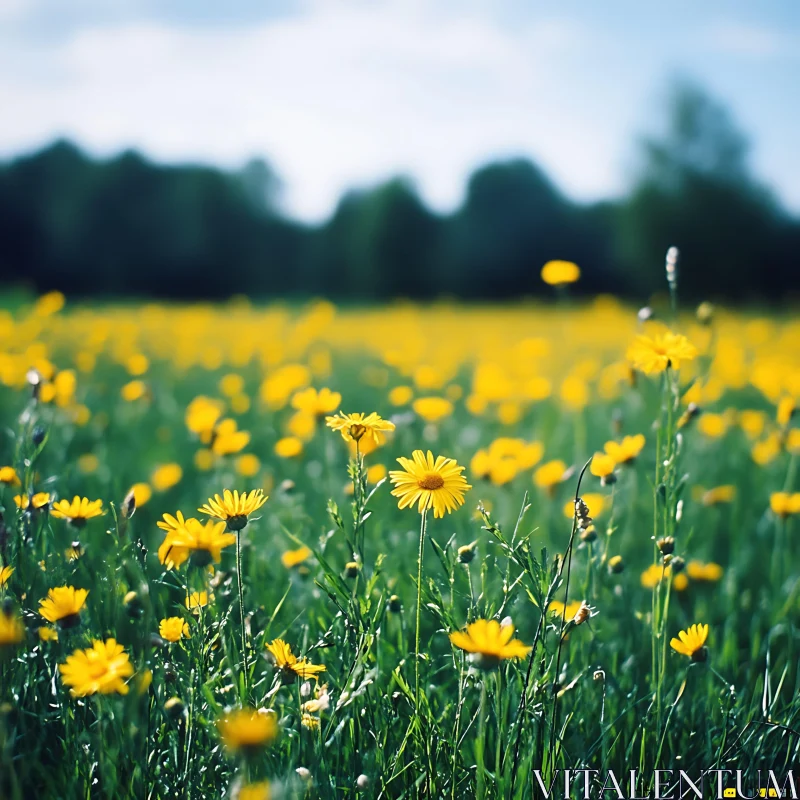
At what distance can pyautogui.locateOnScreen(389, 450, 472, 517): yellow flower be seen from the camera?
118 cm

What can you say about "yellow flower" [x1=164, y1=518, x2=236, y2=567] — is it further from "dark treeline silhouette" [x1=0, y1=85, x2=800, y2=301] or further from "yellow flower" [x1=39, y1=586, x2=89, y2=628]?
Answer: "dark treeline silhouette" [x1=0, y1=85, x2=800, y2=301]

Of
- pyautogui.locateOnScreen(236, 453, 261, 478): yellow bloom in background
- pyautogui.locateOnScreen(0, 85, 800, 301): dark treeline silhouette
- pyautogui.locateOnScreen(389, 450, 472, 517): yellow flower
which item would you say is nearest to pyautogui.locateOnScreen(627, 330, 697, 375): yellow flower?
pyautogui.locateOnScreen(389, 450, 472, 517): yellow flower

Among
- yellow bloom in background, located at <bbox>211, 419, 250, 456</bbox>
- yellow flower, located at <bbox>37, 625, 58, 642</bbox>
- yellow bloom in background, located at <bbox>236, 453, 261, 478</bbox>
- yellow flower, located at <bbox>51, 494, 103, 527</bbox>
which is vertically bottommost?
yellow bloom in background, located at <bbox>236, 453, 261, 478</bbox>

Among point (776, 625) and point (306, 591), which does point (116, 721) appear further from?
point (776, 625)

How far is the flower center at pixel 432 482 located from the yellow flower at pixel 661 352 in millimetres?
481

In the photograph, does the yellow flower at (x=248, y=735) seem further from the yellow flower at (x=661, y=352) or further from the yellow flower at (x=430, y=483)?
the yellow flower at (x=661, y=352)

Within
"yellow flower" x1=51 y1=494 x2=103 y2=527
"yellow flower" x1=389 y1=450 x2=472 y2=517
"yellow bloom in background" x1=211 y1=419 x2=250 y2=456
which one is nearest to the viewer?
"yellow flower" x1=389 y1=450 x2=472 y2=517

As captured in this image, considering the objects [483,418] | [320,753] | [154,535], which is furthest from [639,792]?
[483,418]

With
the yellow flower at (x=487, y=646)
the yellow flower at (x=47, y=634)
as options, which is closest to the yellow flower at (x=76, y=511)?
the yellow flower at (x=47, y=634)

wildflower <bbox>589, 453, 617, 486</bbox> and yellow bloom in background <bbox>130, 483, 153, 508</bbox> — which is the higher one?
wildflower <bbox>589, 453, 617, 486</bbox>

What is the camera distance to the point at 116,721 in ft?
3.50

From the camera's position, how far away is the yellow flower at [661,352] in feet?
4.49

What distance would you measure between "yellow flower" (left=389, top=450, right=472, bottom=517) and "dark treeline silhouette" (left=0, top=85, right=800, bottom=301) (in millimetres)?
20400

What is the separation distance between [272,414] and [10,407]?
1.42 meters
